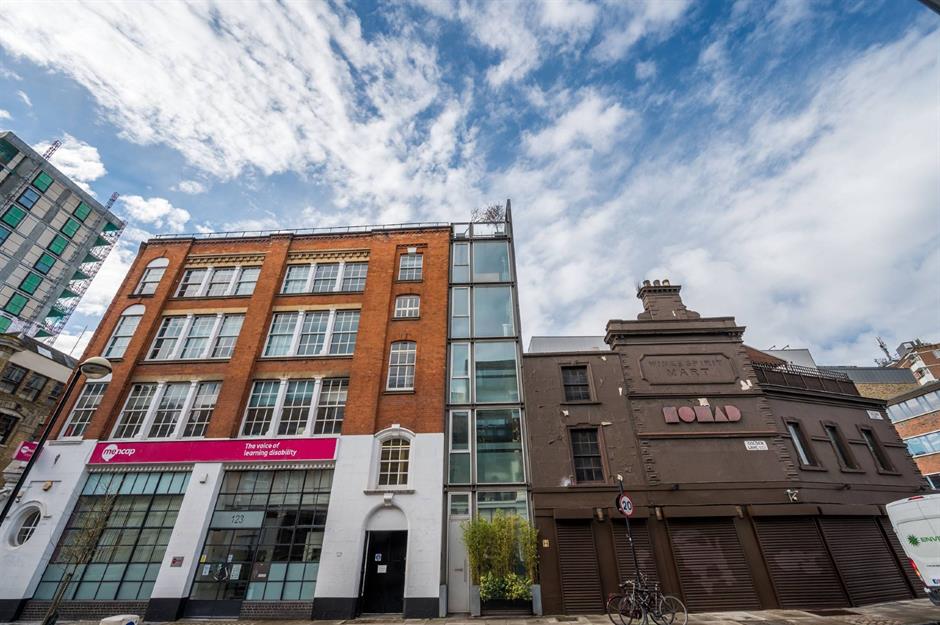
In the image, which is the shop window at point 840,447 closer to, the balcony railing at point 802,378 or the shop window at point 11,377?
the balcony railing at point 802,378

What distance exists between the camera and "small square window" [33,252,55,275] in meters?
43.6

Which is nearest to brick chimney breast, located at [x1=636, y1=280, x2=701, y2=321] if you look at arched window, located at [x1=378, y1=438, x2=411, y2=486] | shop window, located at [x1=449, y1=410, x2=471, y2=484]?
shop window, located at [x1=449, y1=410, x2=471, y2=484]

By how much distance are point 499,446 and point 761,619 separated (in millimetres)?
9599

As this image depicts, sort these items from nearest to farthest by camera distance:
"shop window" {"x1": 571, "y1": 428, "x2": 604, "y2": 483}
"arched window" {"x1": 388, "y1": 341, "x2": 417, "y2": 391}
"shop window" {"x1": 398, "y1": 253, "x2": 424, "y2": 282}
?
"shop window" {"x1": 571, "y1": 428, "x2": 604, "y2": 483}, "arched window" {"x1": 388, "y1": 341, "x2": 417, "y2": 391}, "shop window" {"x1": 398, "y1": 253, "x2": 424, "y2": 282}

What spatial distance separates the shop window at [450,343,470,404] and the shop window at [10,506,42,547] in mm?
17382

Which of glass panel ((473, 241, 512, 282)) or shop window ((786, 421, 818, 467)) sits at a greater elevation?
glass panel ((473, 241, 512, 282))

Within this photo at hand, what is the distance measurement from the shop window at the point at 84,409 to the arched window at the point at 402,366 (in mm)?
13894

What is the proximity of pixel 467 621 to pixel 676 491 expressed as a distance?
9.09 meters

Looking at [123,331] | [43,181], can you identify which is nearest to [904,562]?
[123,331]

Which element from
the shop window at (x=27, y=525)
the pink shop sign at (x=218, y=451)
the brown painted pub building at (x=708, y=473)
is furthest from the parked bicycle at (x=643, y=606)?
the shop window at (x=27, y=525)

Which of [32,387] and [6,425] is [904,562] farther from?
[32,387]

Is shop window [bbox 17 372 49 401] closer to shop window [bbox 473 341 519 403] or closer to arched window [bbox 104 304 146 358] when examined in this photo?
arched window [bbox 104 304 146 358]

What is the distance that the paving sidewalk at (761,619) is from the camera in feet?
36.1

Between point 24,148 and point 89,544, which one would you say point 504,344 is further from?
point 24,148
